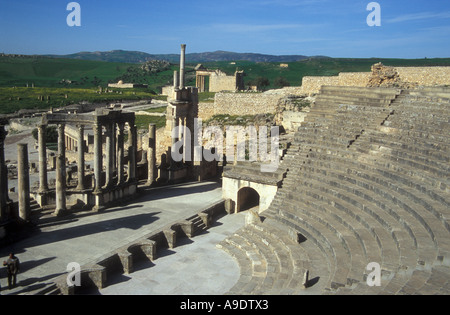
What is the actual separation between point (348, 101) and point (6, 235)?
17.9m

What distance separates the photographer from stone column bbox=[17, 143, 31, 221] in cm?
1712

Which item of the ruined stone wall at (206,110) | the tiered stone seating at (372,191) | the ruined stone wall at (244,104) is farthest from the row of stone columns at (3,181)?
the ruined stone wall at (206,110)

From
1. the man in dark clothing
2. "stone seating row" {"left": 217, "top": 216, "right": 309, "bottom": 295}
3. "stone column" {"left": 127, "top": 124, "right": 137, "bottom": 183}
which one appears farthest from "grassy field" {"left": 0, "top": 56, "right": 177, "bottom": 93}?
the man in dark clothing

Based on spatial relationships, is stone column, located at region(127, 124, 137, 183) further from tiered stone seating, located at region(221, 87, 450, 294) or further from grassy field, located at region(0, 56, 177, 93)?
grassy field, located at region(0, 56, 177, 93)

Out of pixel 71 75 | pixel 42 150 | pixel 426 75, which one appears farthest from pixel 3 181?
pixel 71 75

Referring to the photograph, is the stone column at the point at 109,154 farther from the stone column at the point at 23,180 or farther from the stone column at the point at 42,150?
the stone column at the point at 23,180

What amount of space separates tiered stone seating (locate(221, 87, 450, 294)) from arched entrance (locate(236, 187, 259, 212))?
8.91 ft

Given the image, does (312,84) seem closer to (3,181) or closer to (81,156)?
(81,156)

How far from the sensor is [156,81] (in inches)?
4505

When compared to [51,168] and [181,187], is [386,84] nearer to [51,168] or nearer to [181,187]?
[181,187]

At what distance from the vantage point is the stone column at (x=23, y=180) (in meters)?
17.1
